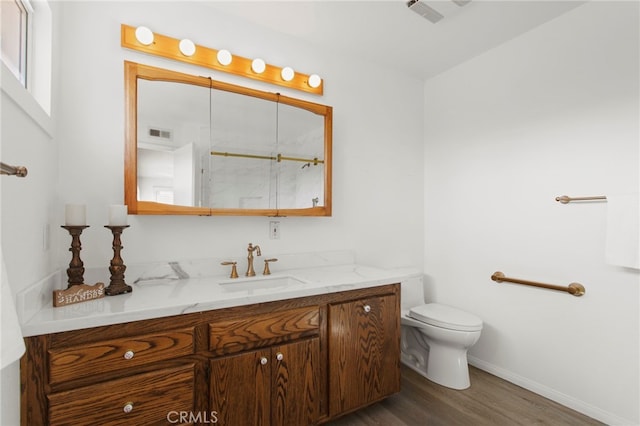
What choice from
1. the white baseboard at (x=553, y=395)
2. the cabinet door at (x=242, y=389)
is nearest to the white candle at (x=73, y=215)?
the cabinet door at (x=242, y=389)

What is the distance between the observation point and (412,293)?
8.43ft

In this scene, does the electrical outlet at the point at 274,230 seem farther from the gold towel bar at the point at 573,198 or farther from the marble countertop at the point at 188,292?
the gold towel bar at the point at 573,198

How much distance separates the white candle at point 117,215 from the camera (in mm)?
1442

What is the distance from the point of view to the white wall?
5.78ft

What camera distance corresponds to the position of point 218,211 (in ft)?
5.92

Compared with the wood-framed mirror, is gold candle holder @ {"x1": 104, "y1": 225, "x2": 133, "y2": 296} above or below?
below

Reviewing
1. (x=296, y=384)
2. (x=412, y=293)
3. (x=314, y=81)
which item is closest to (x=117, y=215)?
(x=296, y=384)

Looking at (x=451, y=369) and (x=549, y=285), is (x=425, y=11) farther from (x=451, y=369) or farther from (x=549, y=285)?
(x=451, y=369)

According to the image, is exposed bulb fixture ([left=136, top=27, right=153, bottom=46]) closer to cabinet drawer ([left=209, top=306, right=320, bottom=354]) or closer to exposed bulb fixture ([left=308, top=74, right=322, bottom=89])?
exposed bulb fixture ([left=308, top=74, right=322, bottom=89])

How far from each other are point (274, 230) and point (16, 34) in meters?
1.47

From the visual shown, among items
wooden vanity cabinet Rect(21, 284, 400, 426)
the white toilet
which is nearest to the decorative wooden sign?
wooden vanity cabinet Rect(21, 284, 400, 426)

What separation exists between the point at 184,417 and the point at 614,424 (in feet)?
7.33

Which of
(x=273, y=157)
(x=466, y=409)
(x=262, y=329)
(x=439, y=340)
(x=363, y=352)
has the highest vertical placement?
(x=273, y=157)

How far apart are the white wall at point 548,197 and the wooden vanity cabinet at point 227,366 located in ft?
3.15
